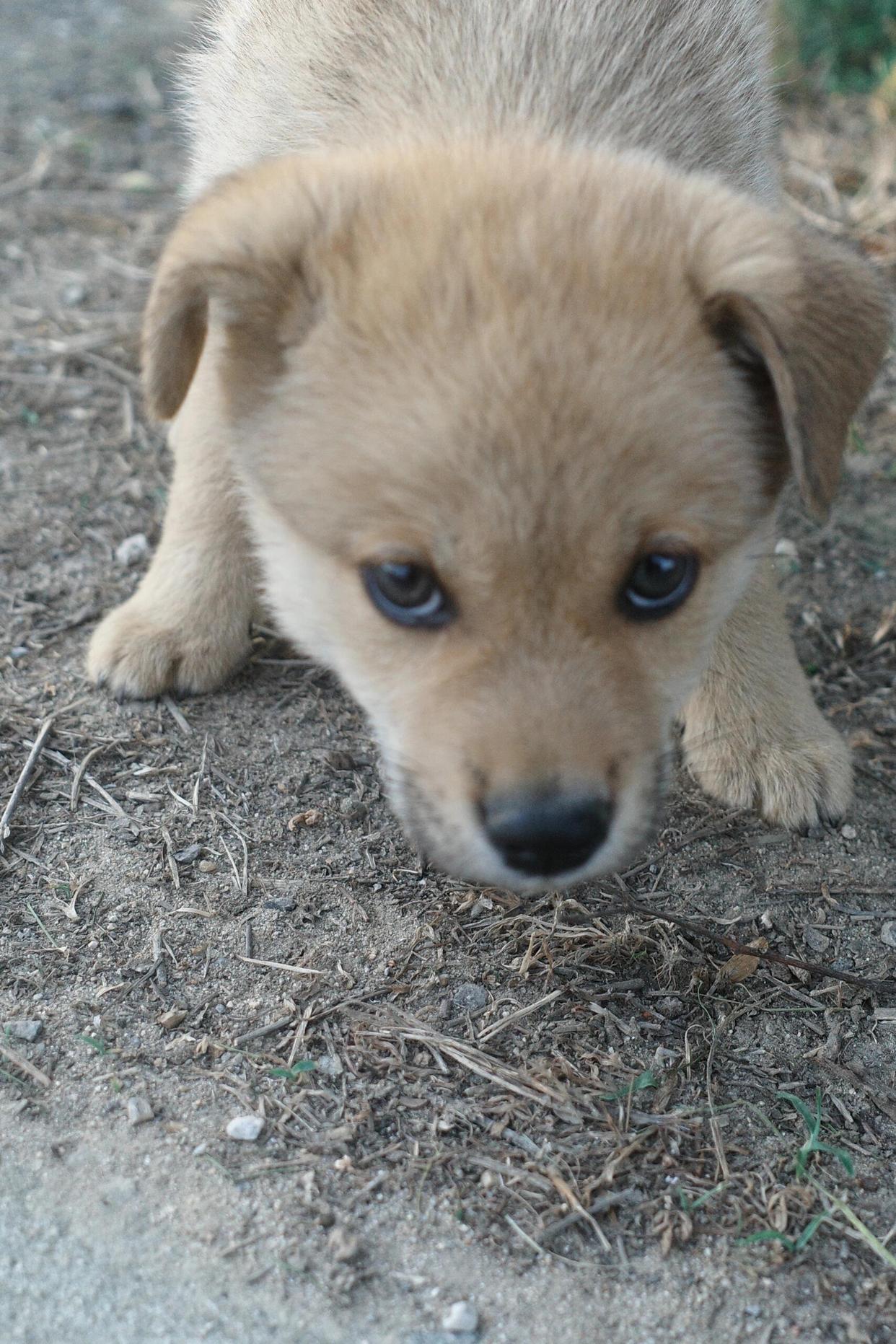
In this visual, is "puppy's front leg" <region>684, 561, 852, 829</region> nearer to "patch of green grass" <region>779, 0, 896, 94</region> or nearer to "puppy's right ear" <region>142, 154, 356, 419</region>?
"puppy's right ear" <region>142, 154, 356, 419</region>

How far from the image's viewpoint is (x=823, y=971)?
3.59m

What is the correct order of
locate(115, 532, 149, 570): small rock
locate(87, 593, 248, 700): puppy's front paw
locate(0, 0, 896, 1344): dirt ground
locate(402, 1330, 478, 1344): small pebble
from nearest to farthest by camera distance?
locate(402, 1330, 478, 1344): small pebble, locate(0, 0, 896, 1344): dirt ground, locate(87, 593, 248, 700): puppy's front paw, locate(115, 532, 149, 570): small rock

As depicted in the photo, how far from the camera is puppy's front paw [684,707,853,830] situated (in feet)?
13.6

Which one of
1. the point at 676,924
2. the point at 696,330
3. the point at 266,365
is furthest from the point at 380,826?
the point at 696,330

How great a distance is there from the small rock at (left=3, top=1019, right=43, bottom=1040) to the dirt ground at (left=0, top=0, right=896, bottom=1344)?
0.02 m

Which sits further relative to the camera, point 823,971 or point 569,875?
point 823,971

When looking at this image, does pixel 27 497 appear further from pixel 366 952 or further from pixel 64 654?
pixel 366 952

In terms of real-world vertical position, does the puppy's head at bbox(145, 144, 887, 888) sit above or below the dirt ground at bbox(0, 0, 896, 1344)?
above

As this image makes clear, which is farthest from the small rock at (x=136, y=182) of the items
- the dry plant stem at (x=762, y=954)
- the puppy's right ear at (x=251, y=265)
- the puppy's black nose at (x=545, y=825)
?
the puppy's black nose at (x=545, y=825)

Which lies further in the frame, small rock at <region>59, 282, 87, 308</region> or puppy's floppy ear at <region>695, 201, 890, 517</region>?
small rock at <region>59, 282, 87, 308</region>

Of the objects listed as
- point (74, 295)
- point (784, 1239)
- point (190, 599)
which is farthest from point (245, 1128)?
point (74, 295)

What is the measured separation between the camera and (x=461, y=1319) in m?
2.76

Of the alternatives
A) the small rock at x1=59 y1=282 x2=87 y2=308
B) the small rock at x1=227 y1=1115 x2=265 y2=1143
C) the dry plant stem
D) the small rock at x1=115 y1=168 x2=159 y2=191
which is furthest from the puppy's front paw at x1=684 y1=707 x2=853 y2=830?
the small rock at x1=115 y1=168 x2=159 y2=191

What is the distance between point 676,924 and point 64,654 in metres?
2.27
